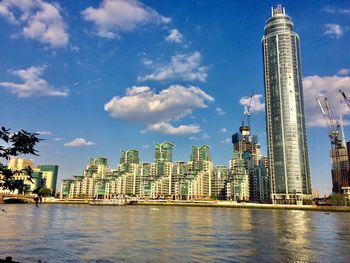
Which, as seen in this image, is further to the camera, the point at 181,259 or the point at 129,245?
the point at 129,245

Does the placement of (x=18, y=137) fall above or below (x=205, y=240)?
above

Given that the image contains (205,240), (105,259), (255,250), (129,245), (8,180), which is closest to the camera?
(8,180)

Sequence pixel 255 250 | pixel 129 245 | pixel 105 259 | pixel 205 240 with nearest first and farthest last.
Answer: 1. pixel 105 259
2. pixel 255 250
3. pixel 129 245
4. pixel 205 240

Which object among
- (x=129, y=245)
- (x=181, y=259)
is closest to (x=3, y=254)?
(x=129, y=245)

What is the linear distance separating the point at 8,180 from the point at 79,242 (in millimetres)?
45872

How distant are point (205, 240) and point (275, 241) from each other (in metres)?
12.6

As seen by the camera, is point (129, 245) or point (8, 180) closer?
point (8, 180)

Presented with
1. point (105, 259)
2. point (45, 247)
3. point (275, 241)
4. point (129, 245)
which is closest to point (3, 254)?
point (45, 247)

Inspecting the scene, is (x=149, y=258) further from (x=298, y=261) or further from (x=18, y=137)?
(x=18, y=137)

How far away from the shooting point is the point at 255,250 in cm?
5016

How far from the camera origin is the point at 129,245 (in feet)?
175

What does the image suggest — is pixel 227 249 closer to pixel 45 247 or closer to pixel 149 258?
pixel 149 258

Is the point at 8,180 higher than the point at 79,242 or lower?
higher

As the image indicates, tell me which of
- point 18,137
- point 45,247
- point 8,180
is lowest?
point 45,247
